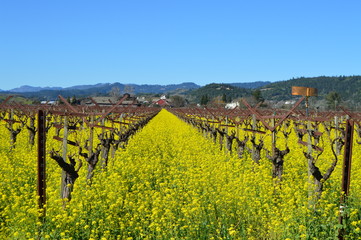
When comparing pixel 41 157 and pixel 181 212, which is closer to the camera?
pixel 41 157

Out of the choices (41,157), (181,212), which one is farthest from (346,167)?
(41,157)

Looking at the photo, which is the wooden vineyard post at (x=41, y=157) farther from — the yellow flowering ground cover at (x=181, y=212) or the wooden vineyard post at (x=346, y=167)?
the wooden vineyard post at (x=346, y=167)

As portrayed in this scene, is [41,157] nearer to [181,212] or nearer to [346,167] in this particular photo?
[181,212]

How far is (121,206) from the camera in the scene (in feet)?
29.3

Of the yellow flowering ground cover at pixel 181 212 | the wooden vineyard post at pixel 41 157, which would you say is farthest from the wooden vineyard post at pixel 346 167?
the wooden vineyard post at pixel 41 157

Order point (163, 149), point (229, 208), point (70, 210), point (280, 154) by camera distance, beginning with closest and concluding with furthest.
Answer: point (70, 210) < point (229, 208) < point (280, 154) < point (163, 149)

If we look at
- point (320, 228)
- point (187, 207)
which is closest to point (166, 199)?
point (187, 207)

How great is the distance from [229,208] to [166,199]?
1382 millimetres

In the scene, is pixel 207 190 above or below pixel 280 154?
below

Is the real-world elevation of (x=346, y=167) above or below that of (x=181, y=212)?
above

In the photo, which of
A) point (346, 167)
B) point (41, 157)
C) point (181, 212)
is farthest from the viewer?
point (181, 212)

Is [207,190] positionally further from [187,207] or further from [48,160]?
[48,160]

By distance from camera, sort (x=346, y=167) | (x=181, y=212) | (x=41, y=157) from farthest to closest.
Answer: (x=181, y=212) < (x=41, y=157) < (x=346, y=167)

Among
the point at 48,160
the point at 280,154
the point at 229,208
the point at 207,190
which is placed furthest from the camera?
the point at 48,160
